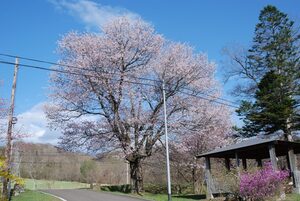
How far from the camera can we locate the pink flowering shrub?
1552cm

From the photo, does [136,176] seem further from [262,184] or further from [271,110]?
[271,110]

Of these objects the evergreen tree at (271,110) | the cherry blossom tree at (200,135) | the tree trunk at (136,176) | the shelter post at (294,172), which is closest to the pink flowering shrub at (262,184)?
the shelter post at (294,172)

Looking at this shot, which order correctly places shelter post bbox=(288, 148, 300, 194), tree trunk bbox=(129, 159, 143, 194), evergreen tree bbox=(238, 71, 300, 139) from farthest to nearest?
evergreen tree bbox=(238, 71, 300, 139) < tree trunk bbox=(129, 159, 143, 194) < shelter post bbox=(288, 148, 300, 194)

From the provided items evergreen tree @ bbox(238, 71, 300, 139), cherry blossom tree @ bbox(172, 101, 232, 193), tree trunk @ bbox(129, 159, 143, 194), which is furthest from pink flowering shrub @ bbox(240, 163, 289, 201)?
evergreen tree @ bbox(238, 71, 300, 139)

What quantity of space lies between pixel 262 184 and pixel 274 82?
1994 centimetres

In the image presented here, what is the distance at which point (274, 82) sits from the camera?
33.4 m

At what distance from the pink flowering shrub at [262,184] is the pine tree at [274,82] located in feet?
57.4

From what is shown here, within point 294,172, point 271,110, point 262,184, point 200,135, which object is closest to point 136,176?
point 200,135

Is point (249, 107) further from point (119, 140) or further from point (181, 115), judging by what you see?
point (119, 140)

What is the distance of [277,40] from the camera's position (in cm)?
3612

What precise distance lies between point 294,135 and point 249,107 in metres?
5.64

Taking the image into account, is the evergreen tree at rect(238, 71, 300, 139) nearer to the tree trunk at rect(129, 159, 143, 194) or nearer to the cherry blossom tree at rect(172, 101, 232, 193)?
the cherry blossom tree at rect(172, 101, 232, 193)

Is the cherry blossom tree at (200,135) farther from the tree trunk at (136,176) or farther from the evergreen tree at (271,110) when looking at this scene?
the evergreen tree at (271,110)

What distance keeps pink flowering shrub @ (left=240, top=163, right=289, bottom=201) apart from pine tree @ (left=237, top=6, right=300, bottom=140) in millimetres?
17495
